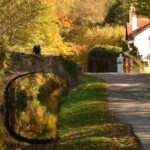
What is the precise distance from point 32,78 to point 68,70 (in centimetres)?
636

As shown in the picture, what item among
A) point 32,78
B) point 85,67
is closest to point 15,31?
point 32,78

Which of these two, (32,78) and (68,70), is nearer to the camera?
(68,70)

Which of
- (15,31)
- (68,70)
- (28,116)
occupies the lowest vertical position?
(28,116)

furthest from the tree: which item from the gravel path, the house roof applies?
the house roof

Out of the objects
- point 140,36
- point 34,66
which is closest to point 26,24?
point 34,66

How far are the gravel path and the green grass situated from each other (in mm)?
336

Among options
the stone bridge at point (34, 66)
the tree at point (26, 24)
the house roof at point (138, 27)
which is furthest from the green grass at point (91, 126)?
the house roof at point (138, 27)

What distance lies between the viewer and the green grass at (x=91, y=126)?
14979 mm

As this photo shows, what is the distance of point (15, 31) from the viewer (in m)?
38.0

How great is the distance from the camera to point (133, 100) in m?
23.5

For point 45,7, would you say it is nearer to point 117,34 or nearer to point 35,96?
point 35,96

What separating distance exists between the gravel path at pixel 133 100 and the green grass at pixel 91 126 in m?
0.34

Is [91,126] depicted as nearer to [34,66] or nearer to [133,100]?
[133,100]

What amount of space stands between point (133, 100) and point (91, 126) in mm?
5764
